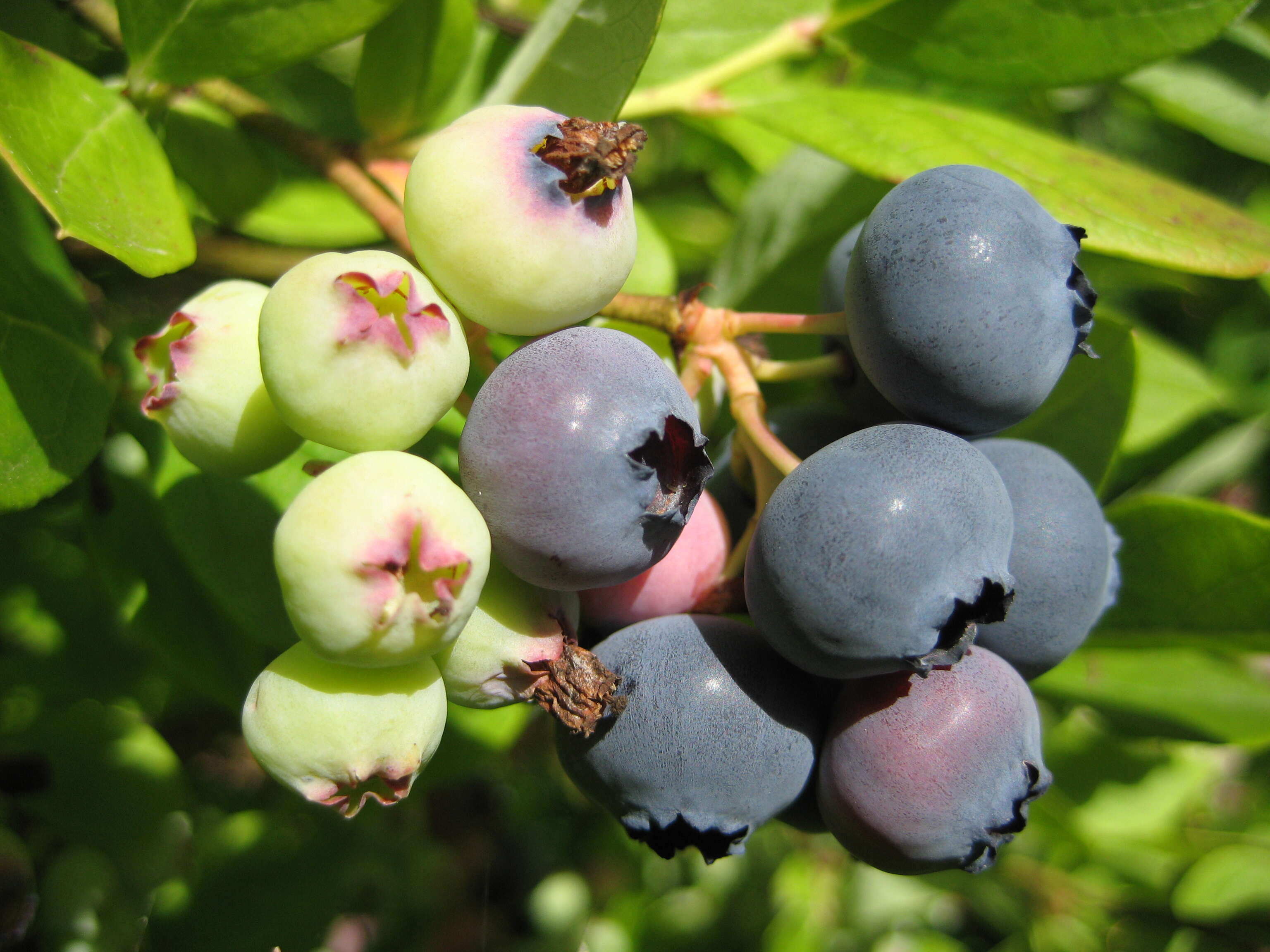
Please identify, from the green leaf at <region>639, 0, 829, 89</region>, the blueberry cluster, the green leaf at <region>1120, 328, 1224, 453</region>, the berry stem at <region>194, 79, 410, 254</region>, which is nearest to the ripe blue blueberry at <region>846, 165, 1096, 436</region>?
the blueberry cluster

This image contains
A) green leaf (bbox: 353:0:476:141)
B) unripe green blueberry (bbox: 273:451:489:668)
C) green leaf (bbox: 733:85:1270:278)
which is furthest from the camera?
green leaf (bbox: 353:0:476:141)

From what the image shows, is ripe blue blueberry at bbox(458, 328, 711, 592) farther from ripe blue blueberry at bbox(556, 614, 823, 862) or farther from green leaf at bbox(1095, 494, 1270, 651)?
green leaf at bbox(1095, 494, 1270, 651)

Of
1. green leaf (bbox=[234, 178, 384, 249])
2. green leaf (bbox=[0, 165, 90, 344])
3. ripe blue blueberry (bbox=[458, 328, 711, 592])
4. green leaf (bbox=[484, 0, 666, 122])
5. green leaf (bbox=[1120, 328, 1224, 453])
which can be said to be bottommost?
green leaf (bbox=[1120, 328, 1224, 453])

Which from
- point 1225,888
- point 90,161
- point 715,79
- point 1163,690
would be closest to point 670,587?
point 90,161

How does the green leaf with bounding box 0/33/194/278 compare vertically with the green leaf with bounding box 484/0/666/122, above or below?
below

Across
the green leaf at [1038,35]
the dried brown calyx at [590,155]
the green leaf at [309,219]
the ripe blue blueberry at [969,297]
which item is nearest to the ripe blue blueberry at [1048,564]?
the ripe blue blueberry at [969,297]

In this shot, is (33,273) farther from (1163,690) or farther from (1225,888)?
(1225,888)

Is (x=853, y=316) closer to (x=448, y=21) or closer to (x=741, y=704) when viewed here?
(x=741, y=704)

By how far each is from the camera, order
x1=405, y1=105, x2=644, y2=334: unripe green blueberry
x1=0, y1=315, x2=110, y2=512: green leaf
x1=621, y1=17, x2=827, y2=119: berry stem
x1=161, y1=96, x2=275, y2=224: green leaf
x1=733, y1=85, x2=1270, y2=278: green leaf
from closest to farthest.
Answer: x1=405, y1=105, x2=644, y2=334: unripe green blueberry < x1=0, y1=315, x2=110, y2=512: green leaf < x1=733, y1=85, x2=1270, y2=278: green leaf < x1=161, y1=96, x2=275, y2=224: green leaf < x1=621, y1=17, x2=827, y2=119: berry stem
